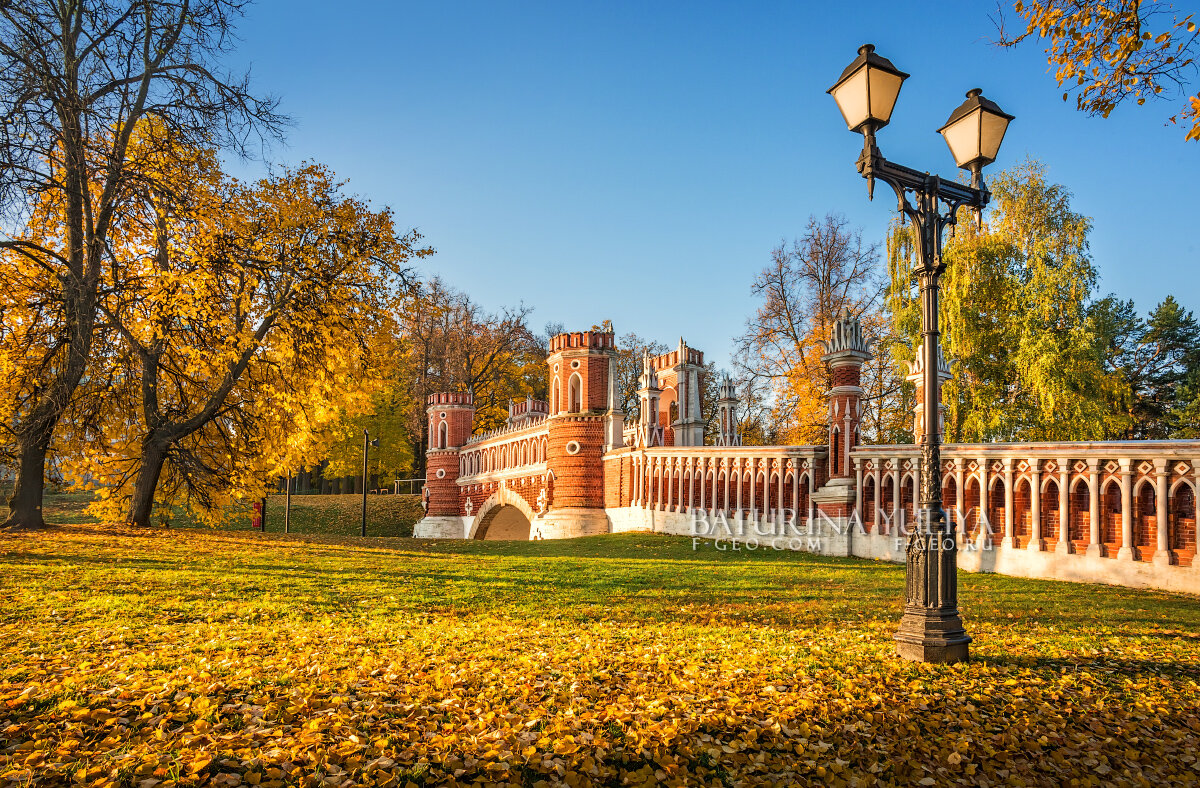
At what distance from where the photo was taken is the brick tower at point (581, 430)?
22.1 meters

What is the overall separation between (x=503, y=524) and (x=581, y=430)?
14.4m

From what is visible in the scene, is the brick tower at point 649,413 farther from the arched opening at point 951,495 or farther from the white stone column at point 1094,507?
the white stone column at point 1094,507

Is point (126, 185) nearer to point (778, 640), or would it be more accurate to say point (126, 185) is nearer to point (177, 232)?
point (177, 232)

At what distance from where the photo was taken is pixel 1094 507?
9.90 m

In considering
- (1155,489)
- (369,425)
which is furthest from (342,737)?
(369,425)

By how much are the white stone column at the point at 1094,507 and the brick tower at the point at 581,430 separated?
1338cm

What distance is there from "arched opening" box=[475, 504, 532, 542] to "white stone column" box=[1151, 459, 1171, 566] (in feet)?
82.7

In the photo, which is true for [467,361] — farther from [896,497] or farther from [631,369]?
[896,497]

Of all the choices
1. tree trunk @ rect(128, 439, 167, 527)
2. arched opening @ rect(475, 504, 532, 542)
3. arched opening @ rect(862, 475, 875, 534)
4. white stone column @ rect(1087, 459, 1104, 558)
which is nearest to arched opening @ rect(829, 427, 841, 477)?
arched opening @ rect(862, 475, 875, 534)

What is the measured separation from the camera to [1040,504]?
414 inches

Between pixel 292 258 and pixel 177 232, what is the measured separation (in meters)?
2.23

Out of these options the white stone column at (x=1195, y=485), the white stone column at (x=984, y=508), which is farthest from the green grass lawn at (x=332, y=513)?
the white stone column at (x=1195, y=485)

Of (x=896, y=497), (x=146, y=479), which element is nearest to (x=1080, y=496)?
(x=896, y=497)

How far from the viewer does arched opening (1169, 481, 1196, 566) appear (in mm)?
9117
